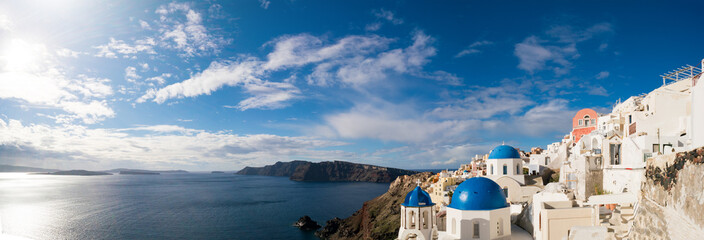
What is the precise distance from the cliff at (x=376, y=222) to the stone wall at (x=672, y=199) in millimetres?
21051

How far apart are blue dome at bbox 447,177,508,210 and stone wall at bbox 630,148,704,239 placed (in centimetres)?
524

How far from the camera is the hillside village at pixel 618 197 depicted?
6.44 meters

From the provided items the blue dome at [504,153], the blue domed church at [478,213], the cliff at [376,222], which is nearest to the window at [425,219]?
the blue domed church at [478,213]

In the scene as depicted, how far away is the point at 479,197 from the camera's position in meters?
12.9

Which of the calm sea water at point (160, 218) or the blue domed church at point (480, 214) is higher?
the blue domed church at point (480, 214)

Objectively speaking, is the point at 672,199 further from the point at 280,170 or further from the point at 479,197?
the point at 280,170

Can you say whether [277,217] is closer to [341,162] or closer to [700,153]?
[700,153]

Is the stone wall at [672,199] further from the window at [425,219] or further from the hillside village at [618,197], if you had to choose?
the window at [425,219]

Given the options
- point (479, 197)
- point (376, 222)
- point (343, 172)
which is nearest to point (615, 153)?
point (479, 197)

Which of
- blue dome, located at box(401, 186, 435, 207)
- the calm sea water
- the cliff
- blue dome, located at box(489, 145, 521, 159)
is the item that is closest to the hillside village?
blue dome, located at box(401, 186, 435, 207)

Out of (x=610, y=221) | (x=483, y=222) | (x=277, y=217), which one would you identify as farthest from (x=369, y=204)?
(x=610, y=221)

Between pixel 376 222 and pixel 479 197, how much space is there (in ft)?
65.1

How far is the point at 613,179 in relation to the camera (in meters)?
14.1

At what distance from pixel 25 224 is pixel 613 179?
47.9m
